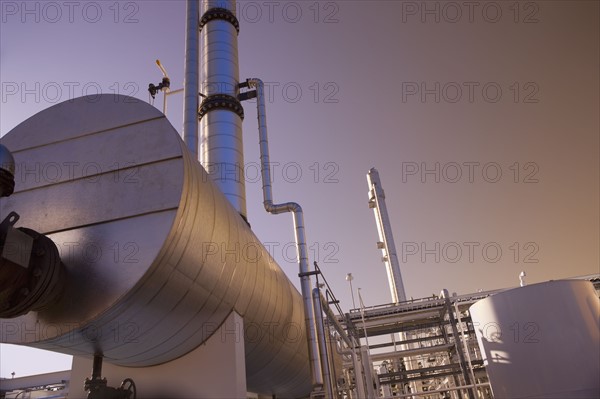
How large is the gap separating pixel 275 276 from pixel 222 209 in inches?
97.8

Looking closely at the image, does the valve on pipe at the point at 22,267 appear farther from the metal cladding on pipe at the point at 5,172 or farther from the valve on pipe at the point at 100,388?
the valve on pipe at the point at 100,388

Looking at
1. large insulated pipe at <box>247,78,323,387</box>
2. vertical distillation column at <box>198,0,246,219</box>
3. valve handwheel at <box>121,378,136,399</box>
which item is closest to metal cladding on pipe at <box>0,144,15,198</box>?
valve handwheel at <box>121,378,136,399</box>

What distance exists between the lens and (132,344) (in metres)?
5.82

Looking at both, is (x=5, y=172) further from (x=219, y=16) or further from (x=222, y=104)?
(x=219, y=16)

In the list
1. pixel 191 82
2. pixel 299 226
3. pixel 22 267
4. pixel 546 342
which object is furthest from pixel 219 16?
pixel 546 342

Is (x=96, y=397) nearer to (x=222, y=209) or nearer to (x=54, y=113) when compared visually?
(x=222, y=209)

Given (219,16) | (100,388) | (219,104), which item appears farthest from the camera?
(219,16)

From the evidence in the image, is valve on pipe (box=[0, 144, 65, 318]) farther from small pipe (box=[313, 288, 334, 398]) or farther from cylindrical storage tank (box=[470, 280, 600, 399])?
cylindrical storage tank (box=[470, 280, 600, 399])

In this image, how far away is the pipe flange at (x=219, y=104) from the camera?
45.1ft

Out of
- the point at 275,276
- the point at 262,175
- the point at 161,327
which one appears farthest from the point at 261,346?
the point at 262,175

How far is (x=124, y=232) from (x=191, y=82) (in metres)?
9.99

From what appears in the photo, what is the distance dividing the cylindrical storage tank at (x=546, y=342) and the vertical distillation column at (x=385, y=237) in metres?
18.9

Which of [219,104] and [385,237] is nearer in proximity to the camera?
[219,104]

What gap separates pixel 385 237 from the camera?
3058 centimetres
